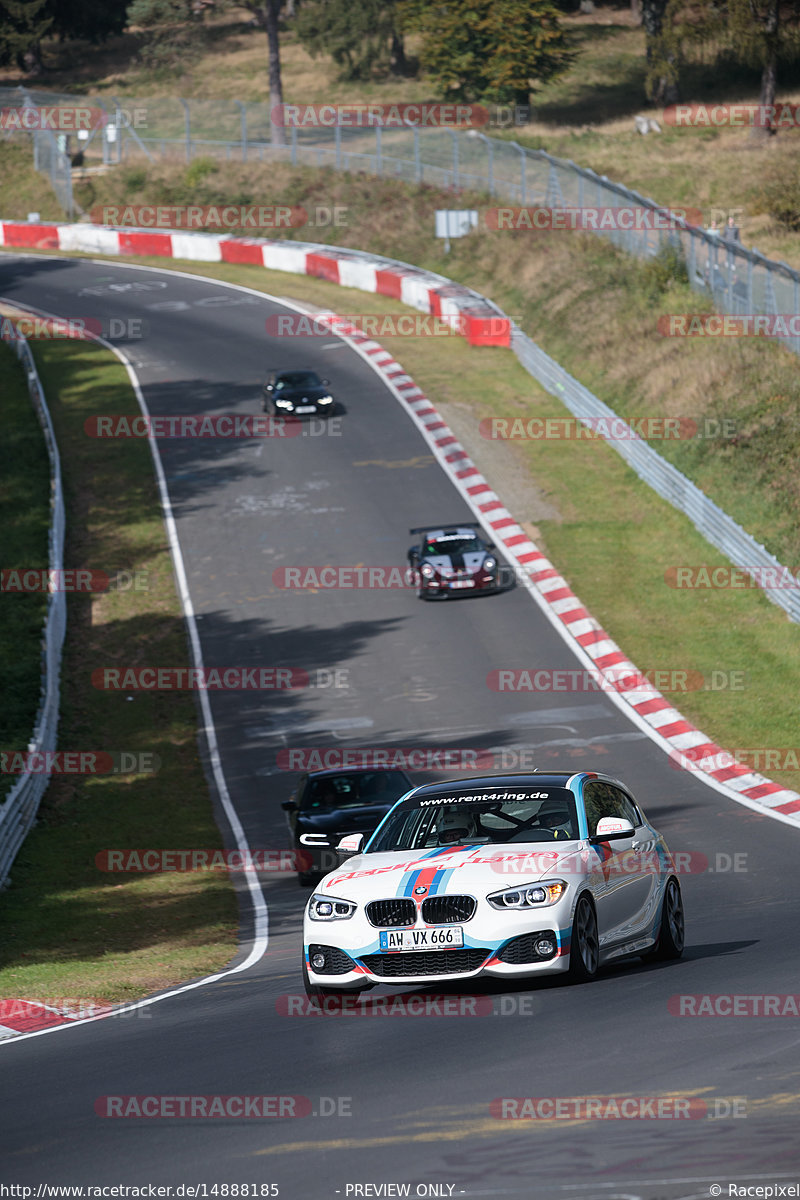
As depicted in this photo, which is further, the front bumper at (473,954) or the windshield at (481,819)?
the windshield at (481,819)

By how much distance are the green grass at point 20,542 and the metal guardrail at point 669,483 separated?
13.3 m

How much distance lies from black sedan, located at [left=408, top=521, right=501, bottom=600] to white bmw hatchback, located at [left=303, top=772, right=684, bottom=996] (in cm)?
1981

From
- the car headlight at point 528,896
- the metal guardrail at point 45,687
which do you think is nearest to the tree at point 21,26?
the metal guardrail at point 45,687

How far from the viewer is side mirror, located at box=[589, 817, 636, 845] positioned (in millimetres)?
10773

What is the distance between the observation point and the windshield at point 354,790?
2022 centimetres

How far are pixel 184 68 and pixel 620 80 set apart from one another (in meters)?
26.6

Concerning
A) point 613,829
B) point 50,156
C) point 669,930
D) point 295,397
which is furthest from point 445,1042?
point 50,156

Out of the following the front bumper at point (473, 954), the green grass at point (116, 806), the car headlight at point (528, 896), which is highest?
Result: the car headlight at point (528, 896)

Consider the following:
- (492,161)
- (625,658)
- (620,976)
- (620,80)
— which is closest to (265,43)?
(620,80)

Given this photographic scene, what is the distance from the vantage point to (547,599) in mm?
31562

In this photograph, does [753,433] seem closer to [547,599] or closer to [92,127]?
[547,599]

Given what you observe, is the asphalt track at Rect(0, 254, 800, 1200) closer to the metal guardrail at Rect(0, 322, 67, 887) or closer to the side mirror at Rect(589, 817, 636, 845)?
the side mirror at Rect(589, 817, 636, 845)

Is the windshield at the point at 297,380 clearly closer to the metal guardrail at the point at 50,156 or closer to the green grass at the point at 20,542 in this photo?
the green grass at the point at 20,542

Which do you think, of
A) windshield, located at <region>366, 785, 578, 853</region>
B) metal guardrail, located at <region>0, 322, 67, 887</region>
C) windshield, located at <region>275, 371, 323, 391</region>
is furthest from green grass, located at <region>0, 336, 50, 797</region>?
windshield, located at <region>366, 785, 578, 853</region>
